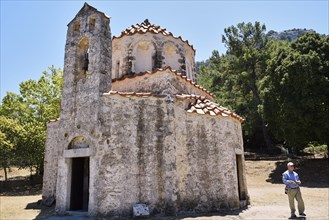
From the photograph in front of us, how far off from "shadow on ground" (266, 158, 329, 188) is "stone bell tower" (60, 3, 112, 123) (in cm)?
1432

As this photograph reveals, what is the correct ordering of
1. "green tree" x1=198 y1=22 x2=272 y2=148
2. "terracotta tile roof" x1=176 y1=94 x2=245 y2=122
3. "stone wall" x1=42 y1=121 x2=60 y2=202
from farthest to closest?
"green tree" x1=198 y1=22 x2=272 y2=148 → "stone wall" x1=42 y1=121 x2=60 y2=202 → "terracotta tile roof" x1=176 y1=94 x2=245 y2=122

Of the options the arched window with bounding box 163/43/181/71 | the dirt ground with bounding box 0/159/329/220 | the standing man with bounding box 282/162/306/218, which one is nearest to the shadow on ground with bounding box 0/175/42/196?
the dirt ground with bounding box 0/159/329/220

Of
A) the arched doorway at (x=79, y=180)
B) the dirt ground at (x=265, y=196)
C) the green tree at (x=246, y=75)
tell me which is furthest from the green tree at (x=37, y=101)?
the green tree at (x=246, y=75)

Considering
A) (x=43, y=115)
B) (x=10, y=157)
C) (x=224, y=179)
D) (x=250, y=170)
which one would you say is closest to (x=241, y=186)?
(x=224, y=179)

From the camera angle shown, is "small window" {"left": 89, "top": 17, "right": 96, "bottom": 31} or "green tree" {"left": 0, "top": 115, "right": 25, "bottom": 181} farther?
"green tree" {"left": 0, "top": 115, "right": 25, "bottom": 181}

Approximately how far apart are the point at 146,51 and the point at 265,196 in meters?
8.53

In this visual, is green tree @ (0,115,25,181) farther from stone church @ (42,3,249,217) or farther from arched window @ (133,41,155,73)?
arched window @ (133,41,155,73)

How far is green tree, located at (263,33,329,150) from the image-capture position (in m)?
18.5

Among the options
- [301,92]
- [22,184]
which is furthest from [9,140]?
[301,92]

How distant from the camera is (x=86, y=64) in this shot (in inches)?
370

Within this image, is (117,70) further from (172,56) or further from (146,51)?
(172,56)

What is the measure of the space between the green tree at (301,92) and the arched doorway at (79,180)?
1529cm

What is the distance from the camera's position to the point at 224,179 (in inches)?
359

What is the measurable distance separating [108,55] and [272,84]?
16487 mm
